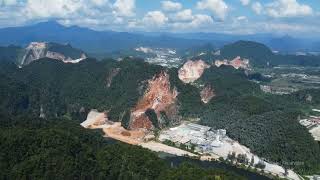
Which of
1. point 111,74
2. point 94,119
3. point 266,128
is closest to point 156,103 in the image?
point 94,119

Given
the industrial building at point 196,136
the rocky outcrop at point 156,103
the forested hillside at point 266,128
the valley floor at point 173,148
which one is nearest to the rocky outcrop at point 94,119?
the valley floor at point 173,148

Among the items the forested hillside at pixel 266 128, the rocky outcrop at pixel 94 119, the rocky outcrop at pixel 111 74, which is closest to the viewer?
the forested hillside at pixel 266 128

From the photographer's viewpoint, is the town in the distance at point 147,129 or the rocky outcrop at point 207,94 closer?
the town in the distance at point 147,129

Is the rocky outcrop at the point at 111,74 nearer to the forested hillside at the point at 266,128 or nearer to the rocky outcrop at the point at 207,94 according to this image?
the rocky outcrop at the point at 207,94

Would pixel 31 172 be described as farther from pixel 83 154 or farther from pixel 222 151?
pixel 222 151

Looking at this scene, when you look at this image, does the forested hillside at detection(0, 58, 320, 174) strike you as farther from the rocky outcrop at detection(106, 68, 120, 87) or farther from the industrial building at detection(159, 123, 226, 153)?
the industrial building at detection(159, 123, 226, 153)

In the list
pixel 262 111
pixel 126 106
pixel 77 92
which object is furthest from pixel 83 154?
pixel 77 92
